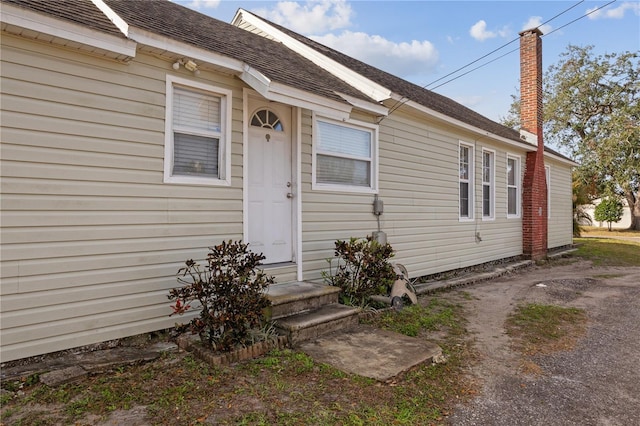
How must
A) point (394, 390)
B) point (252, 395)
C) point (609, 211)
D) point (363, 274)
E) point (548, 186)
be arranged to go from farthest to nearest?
point (609, 211) → point (548, 186) → point (363, 274) → point (394, 390) → point (252, 395)

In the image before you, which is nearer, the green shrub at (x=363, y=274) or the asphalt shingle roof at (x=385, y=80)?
the green shrub at (x=363, y=274)

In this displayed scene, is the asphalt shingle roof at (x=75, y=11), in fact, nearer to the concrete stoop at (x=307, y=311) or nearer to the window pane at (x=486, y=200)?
the concrete stoop at (x=307, y=311)

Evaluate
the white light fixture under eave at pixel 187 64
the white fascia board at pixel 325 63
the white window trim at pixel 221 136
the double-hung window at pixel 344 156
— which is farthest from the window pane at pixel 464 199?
the white light fixture under eave at pixel 187 64

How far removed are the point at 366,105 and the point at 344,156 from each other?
2.81 feet

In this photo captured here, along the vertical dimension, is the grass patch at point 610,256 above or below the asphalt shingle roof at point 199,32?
below

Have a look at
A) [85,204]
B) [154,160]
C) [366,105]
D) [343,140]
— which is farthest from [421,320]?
[85,204]

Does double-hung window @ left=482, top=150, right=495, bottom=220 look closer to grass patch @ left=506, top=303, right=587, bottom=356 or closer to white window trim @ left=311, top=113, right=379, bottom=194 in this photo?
grass patch @ left=506, top=303, right=587, bottom=356

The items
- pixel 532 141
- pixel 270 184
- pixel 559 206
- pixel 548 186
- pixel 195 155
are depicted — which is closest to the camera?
pixel 195 155

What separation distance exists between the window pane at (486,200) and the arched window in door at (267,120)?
21.3 feet

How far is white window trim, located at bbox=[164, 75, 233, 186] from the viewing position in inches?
165

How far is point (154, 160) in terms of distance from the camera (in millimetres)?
4078

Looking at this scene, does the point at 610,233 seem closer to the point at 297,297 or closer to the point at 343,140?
the point at 343,140

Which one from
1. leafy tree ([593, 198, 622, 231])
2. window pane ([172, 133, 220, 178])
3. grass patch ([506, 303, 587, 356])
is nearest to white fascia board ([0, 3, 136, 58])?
window pane ([172, 133, 220, 178])

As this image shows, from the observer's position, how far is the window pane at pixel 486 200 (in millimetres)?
9969
